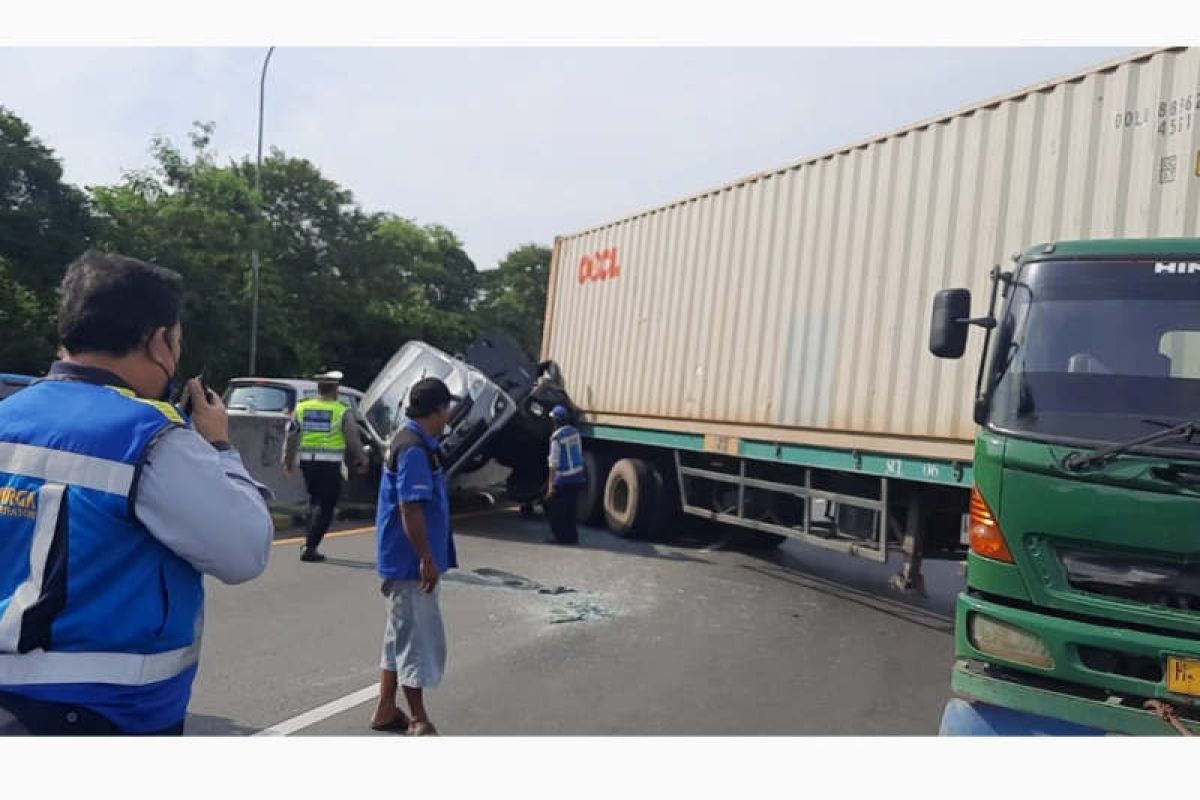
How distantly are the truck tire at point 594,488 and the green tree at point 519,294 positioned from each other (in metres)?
32.6

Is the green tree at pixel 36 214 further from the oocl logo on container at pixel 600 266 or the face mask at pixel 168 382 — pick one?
the face mask at pixel 168 382

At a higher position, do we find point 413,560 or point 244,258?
point 244,258

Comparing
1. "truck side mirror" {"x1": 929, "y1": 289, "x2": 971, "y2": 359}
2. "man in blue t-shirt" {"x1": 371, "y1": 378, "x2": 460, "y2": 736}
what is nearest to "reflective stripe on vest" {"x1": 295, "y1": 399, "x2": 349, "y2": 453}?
"man in blue t-shirt" {"x1": 371, "y1": 378, "x2": 460, "y2": 736}

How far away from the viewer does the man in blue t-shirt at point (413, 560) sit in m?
4.28

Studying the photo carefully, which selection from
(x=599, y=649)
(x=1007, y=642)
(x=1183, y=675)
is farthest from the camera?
(x=599, y=649)

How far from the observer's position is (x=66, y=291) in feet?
6.89

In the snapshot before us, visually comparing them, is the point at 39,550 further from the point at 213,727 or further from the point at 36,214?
the point at 36,214

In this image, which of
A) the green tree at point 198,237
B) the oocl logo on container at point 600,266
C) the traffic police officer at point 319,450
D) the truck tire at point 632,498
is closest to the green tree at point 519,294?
the green tree at point 198,237

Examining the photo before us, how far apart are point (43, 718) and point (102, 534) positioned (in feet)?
1.27

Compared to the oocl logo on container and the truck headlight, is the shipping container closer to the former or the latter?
the oocl logo on container

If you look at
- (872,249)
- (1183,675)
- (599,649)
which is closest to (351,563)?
(599,649)

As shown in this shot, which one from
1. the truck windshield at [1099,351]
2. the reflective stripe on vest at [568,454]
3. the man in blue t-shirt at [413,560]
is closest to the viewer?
the truck windshield at [1099,351]

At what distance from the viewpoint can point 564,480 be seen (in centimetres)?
998

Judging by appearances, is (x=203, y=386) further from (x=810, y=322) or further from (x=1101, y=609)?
(x=810, y=322)
